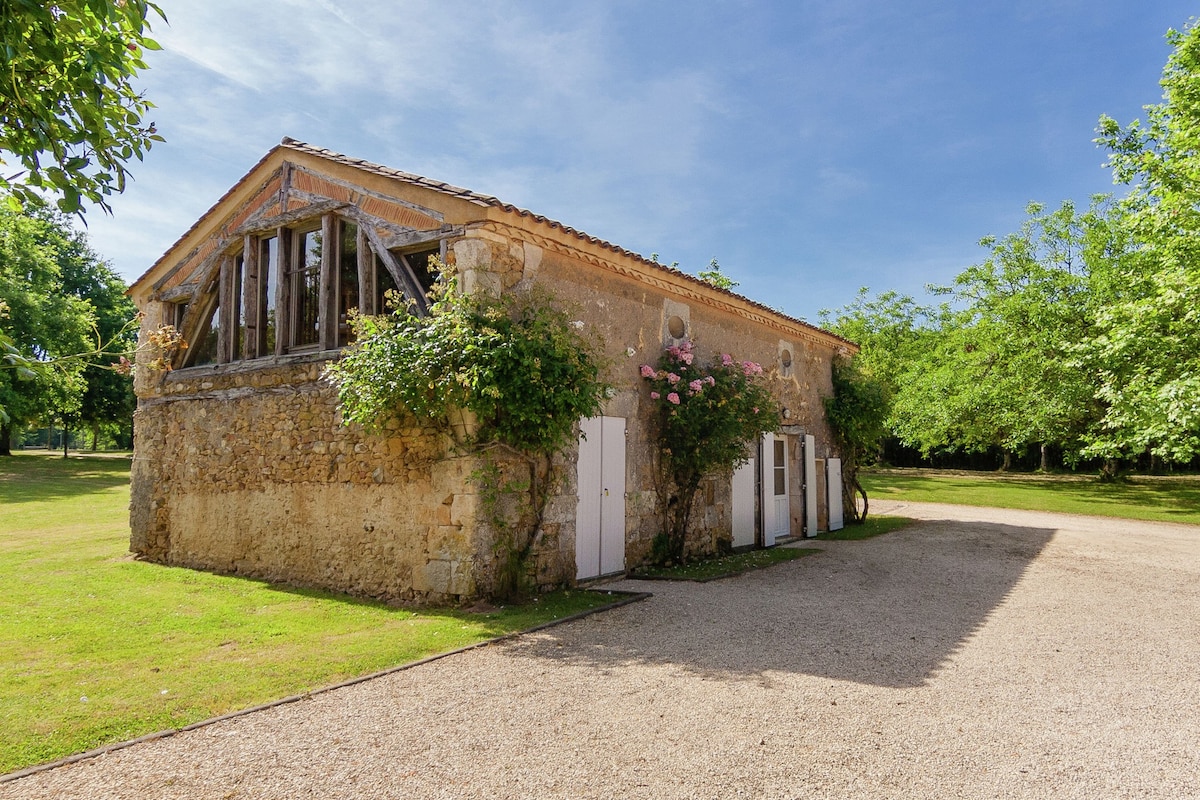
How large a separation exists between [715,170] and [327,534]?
9900 millimetres

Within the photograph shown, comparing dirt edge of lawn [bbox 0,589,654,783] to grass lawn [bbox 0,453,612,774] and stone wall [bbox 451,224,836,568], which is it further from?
stone wall [bbox 451,224,836,568]

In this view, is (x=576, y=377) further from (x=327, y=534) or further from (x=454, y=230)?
(x=327, y=534)

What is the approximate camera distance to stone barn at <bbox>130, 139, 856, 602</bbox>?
24.8ft

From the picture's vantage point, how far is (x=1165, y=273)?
13219 millimetres

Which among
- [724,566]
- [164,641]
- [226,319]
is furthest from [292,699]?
[226,319]

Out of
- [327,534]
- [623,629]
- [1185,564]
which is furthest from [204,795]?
[1185,564]

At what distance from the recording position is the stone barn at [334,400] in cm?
757

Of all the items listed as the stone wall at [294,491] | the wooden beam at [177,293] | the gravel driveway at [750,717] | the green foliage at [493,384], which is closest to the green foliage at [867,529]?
the gravel driveway at [750,717]

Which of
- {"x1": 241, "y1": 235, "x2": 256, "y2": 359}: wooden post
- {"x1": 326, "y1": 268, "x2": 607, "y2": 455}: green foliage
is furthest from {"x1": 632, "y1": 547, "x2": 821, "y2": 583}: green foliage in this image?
{"x1": 241, "y1": 235, "x2": 256, "y2": 359}: wooden post

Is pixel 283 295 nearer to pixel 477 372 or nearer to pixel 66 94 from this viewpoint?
pixel 477 372

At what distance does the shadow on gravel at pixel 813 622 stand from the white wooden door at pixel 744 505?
1.14m

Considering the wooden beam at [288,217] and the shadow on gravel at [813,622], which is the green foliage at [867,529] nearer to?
the shadow on gravel at [813,622]

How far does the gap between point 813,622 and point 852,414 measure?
28.0 ft

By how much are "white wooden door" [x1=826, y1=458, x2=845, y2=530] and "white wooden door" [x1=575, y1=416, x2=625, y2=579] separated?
702 centimetres
